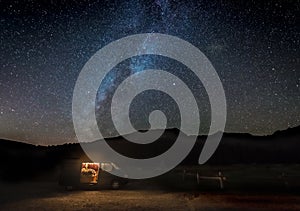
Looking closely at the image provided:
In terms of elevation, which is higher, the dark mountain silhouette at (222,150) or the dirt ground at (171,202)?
the dark mountain silhouette at (222,150)

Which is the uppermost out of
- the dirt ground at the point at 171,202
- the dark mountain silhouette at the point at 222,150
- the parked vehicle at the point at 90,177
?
the dark mountain silhouette at the point at 222,150

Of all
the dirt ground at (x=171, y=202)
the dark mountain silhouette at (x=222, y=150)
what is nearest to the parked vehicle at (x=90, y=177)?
the dirt ground at (x=171, y=202)

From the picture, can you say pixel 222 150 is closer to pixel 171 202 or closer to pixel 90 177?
pixel 90 177

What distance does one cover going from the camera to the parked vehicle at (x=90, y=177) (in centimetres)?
2277

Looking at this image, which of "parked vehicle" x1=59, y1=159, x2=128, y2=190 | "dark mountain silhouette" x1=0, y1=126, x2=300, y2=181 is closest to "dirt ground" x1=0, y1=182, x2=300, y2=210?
"parked vehicle" x1=59, y1=159, x2=128, y2=190

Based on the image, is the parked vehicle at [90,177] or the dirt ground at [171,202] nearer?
the dirt ground at [171,202]

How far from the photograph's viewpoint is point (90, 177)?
76.5 ft

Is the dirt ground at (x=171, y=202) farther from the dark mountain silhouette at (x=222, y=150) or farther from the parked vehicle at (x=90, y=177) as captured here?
the dark mountain silhouette at (x=222, y=150)

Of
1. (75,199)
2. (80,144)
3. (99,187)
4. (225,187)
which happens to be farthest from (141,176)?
(80,144)

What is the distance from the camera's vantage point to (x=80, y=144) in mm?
106625

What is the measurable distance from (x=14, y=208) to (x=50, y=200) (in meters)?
2.49

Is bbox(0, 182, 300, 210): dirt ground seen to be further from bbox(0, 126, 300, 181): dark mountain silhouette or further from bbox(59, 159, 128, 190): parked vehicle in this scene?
bbox(0, 126, 300, 181): dark mountain silhouette

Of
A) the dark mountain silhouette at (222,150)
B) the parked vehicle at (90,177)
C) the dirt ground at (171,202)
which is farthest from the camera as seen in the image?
the dark mountain silhouette at (222,150)

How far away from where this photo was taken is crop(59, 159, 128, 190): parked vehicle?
74.7ft
